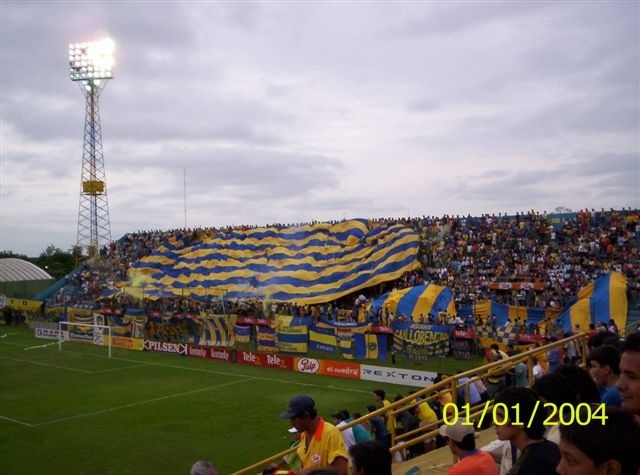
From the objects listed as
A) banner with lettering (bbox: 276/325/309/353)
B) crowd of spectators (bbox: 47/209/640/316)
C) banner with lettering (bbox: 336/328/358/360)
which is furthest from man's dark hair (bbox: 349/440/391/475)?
crowd of spectators (bbox: 47/209/640/316)

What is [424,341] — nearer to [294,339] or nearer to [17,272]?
[294,339]

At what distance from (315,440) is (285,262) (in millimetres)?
36798

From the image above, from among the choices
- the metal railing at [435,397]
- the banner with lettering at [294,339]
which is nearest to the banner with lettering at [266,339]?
the banner with lettering at [294,339]

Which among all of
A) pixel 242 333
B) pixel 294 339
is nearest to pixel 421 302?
pixel 294 339

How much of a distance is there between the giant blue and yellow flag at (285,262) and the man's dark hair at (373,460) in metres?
31.6

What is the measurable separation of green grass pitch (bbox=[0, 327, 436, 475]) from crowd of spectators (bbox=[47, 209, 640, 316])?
31.8ft

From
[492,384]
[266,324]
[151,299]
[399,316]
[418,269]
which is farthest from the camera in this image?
[151,299]

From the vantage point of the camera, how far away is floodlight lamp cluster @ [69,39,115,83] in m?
54.4

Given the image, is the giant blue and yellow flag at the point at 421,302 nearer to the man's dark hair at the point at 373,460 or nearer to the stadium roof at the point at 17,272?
the man's dark hair at the point at 373,460

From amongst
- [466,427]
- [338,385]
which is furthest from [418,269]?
[466,427]

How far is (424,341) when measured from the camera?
24703 mm

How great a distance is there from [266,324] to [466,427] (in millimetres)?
28036

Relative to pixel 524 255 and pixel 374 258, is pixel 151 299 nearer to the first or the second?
pixel 374 258

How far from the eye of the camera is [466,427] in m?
4.37
